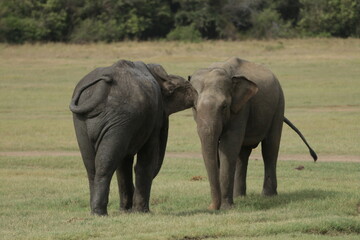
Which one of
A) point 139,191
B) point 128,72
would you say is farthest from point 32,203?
point 128,72

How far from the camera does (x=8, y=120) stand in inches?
1012

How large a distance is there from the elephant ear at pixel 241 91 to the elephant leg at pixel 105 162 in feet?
8.12

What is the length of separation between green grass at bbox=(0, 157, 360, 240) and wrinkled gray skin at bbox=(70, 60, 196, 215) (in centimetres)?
45

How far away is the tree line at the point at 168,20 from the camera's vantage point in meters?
58.2

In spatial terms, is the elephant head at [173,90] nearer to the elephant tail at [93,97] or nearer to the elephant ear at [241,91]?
the elephant ear at [241,91]

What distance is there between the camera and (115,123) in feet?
33.2

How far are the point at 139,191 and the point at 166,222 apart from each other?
1.26 meters

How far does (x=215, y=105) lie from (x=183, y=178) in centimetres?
408

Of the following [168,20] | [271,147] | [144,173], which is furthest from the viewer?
[168,20]

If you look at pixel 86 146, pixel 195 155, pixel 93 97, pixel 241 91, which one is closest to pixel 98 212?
pixel 86 146

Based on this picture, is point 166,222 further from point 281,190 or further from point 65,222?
point 281,190

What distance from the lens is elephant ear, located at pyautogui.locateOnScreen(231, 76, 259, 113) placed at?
12.3m

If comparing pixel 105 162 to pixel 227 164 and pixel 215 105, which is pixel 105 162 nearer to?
pixel 215 105

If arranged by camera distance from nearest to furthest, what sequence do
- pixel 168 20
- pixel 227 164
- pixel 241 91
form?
pixel 227 164 < pixel 241 91 < pixel 168 20
